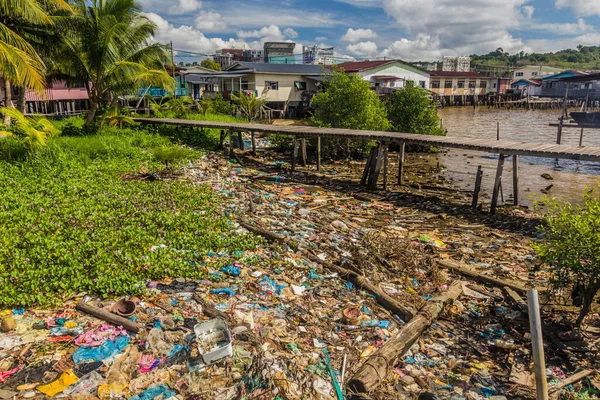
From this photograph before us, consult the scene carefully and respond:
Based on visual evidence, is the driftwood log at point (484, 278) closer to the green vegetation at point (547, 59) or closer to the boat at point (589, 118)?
the boat at point (589, 118)

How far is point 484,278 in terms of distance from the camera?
664cm

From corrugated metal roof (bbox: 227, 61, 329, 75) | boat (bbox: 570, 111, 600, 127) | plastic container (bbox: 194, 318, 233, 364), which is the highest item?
corrugated metal roof (bbox: 227, 61, 329, 75)

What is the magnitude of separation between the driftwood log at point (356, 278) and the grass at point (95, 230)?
0.39 m

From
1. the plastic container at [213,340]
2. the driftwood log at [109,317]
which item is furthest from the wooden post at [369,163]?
the driftwood log at [109,317]

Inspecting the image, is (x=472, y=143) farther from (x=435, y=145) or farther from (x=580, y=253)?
(x=580, y=253)

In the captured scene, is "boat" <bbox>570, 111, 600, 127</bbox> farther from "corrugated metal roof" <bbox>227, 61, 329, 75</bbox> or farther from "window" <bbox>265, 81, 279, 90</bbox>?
"window" <bbox>265, 81, 279, 90</bbox>

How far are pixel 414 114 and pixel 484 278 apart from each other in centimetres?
1443

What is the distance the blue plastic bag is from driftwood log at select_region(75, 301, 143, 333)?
14 cm

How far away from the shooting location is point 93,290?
538 centimetres

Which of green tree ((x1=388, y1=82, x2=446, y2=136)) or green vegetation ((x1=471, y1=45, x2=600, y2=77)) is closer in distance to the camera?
green tree ((x1=388, y1=82, x2=446, y2=136))

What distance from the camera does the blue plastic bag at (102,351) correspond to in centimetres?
423

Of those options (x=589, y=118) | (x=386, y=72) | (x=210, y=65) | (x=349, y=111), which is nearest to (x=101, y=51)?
(x=349, y=111)

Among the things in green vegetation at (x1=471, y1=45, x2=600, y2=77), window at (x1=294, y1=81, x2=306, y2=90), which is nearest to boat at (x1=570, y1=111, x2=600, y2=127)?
window at (x1=294, y1=81, x2=306, y2=90)

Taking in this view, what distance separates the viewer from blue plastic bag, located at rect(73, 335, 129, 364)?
166 inches
